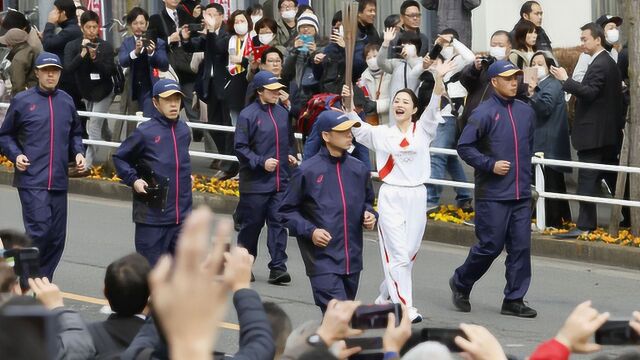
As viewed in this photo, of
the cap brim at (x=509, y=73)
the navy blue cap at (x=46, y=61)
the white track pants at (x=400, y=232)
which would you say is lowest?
the white track pants at (x=400, y=232)

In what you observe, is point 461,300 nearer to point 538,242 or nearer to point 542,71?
point 538,242

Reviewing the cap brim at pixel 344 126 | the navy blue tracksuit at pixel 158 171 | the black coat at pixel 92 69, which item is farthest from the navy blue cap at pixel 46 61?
the black coat at pixel 92 69

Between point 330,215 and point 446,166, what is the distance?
18.9ft

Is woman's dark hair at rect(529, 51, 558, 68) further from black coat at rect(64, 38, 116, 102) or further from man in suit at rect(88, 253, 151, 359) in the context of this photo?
man in suit at rect(88, 253, 151, 359)

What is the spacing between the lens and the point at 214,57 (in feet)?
56.8

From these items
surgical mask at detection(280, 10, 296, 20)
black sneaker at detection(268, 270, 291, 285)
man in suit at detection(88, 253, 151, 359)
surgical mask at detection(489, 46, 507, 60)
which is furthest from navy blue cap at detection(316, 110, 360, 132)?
surgical mask at detection(280, 10, 296, 20)

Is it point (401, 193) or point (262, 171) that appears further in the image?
point (262, 171)

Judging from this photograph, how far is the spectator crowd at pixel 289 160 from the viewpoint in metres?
4.50

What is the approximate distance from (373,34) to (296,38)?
0.98m

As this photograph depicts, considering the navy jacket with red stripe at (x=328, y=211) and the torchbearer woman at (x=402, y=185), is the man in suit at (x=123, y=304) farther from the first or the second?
the torchbearer woman at (x=402, y=185)

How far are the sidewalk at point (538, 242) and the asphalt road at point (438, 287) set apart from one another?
10 cm

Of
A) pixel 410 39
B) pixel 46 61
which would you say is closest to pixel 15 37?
pixel 410 39

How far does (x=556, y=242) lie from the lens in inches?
535

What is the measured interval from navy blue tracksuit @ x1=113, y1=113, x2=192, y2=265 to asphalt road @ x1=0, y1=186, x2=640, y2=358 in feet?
2.24
